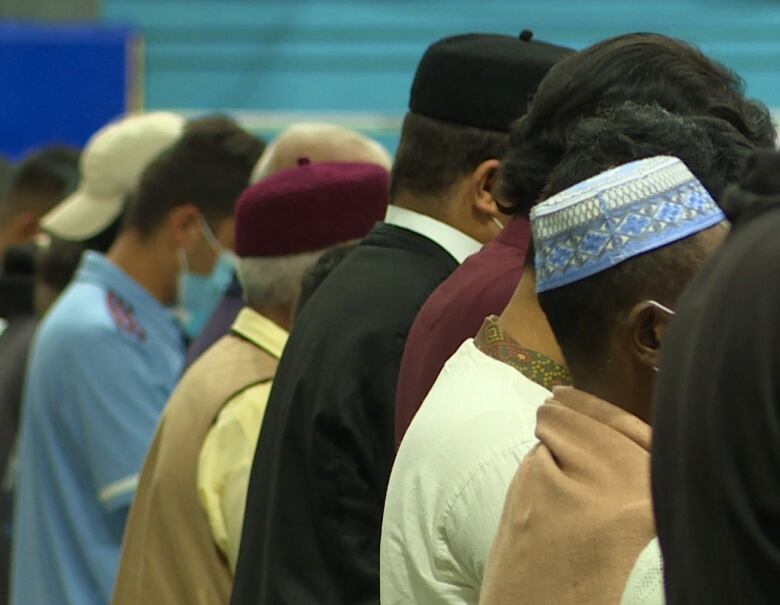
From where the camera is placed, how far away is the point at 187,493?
9.52 feet

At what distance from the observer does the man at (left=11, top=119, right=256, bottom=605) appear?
12.2 ft

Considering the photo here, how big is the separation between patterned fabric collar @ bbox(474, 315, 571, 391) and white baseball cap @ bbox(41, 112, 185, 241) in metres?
2.59

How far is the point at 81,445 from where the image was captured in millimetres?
3762

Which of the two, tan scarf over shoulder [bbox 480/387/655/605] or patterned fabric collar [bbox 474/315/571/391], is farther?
patterned fabric collar [bbox 474/315/571/391]

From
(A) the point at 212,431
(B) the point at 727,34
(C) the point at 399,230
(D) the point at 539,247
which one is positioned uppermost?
(D) the point at 539,247

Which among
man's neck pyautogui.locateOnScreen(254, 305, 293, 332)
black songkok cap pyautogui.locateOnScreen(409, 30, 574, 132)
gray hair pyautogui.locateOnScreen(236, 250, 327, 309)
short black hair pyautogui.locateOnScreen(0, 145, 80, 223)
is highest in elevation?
black songkok cap pyautogui.locateOnScreen(409, 30, 574, 132)

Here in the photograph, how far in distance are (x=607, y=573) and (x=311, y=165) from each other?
63.3 inches

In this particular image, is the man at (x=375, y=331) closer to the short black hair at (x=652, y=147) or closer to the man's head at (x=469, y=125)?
the man's head at (x=469, y=125)

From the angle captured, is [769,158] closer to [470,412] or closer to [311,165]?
[470,412]

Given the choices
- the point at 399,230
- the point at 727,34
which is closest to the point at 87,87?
the point at 727,34

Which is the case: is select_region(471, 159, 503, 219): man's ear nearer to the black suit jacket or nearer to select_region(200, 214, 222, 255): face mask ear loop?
the black suit jacket

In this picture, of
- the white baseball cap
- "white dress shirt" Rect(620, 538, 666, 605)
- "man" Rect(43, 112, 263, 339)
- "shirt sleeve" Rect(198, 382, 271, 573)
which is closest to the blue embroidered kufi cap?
"white dress shirt" Rect(620, 538, 666, 605)

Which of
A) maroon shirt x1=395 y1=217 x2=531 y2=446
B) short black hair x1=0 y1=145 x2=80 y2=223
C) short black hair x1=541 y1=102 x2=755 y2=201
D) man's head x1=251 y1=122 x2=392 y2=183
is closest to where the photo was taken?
short black hair x1=541 y1=102 x2=755 y2=201

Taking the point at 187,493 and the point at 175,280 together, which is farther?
the point at 175,280
